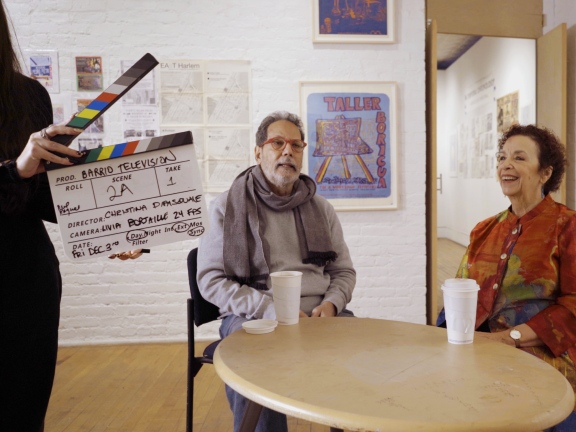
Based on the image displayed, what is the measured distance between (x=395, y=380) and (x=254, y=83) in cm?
278

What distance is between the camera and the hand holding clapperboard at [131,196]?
0.93 m

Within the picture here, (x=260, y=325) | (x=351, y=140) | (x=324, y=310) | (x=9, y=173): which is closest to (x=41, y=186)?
(x=9, y=173)

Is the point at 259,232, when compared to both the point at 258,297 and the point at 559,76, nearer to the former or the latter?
the point at 258,297

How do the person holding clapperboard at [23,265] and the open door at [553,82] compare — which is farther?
the open door at [553,82]

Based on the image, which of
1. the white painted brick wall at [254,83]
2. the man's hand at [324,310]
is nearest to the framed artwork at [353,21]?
the white painted brick wall at [254,83]

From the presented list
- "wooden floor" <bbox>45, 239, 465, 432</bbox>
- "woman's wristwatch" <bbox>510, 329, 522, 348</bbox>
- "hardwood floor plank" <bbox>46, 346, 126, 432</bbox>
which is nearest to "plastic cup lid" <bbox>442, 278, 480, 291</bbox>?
"woman's wristwatch" <bbox>510, 329, 522, 348</bbox>

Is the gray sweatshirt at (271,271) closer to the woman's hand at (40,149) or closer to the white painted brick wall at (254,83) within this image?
the woman's hand at (40,149)

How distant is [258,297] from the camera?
1.65 metres

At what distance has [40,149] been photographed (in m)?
0.86

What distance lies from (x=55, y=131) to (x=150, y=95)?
2540 mm

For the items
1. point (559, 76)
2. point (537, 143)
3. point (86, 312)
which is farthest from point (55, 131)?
point (559, 76)

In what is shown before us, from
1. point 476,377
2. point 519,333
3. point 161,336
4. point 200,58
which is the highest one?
point 200,58

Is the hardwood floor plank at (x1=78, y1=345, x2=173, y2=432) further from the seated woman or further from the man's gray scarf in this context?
the seated woman

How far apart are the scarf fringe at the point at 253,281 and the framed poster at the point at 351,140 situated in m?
1.63
